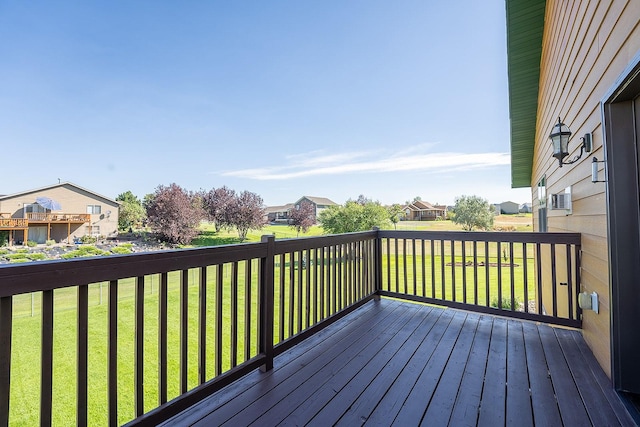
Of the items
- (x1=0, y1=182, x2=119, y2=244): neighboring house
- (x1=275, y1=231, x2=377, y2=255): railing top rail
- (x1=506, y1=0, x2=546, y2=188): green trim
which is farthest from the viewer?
(x1=0, y1=182, x2=119, y2=244): neighboring house

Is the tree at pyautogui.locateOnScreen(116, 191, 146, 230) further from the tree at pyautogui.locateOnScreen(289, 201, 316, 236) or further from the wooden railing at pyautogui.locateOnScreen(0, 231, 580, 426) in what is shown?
the wooden railing at pyautogui.locateOnScreen(0, 231, 580, 426)

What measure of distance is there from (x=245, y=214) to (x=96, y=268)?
19.7 meters

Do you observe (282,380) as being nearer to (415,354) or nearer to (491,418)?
(415,354)

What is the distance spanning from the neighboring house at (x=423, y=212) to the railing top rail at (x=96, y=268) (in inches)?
865

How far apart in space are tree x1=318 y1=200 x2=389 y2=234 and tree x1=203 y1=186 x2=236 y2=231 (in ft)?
27.7

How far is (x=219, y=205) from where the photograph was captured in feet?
70.8

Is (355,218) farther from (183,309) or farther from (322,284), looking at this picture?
(183,309)

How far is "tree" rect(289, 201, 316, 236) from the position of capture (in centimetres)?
2125

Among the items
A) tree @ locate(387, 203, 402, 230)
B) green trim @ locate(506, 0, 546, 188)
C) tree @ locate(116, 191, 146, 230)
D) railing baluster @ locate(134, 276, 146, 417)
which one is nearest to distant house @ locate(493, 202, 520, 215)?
tree @ locate(387, 203, 402, 230)

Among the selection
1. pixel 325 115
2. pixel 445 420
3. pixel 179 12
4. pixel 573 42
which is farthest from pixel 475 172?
pixel 445 420

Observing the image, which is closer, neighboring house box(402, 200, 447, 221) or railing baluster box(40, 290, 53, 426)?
railing baluster box(40, 290, 53, 426)

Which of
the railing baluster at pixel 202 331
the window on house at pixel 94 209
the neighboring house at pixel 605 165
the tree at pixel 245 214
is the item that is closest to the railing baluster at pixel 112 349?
the railing baluster at pixel 202 331

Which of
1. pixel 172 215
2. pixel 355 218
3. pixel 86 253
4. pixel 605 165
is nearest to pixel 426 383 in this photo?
pixel 605 165

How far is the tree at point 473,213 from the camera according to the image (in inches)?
711
